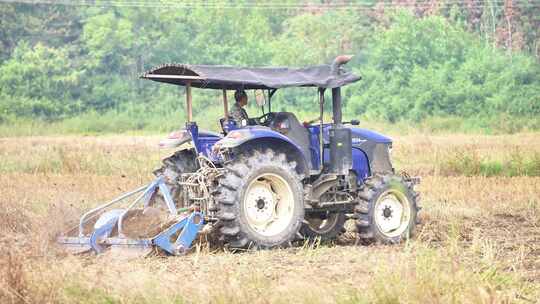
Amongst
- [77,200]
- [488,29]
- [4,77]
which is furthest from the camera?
[488,29]

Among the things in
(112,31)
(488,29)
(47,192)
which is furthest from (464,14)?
(47,192)

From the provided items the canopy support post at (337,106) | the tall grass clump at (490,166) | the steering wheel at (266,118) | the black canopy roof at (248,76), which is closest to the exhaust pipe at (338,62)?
the black canopy roof at (248,76)

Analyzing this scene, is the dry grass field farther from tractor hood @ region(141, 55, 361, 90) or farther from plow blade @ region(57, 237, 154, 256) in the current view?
tractor hood @ region(141, 55, 361, 90)

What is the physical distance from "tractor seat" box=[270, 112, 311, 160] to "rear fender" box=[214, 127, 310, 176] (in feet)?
0.79

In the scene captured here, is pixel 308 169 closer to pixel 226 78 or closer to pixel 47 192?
pixel 226 78

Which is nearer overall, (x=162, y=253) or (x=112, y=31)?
(x=162, y=253)

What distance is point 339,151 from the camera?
40.0ft

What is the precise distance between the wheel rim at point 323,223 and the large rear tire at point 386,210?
0.50 m

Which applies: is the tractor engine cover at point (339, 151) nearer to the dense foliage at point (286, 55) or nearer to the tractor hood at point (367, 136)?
the tractor hood at point (367, 136)

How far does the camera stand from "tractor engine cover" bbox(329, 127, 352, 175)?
39.9 feet

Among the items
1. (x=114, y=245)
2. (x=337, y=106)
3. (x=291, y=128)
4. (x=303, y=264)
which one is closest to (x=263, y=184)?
(x=291, y=128)

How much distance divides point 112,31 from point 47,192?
3302 centimetres

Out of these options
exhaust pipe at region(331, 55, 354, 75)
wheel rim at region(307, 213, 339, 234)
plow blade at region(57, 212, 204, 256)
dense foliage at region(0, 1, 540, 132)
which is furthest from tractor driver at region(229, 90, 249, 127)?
dense foliage at region(0, 1, 540, 132)

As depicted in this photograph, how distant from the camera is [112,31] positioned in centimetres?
4716
